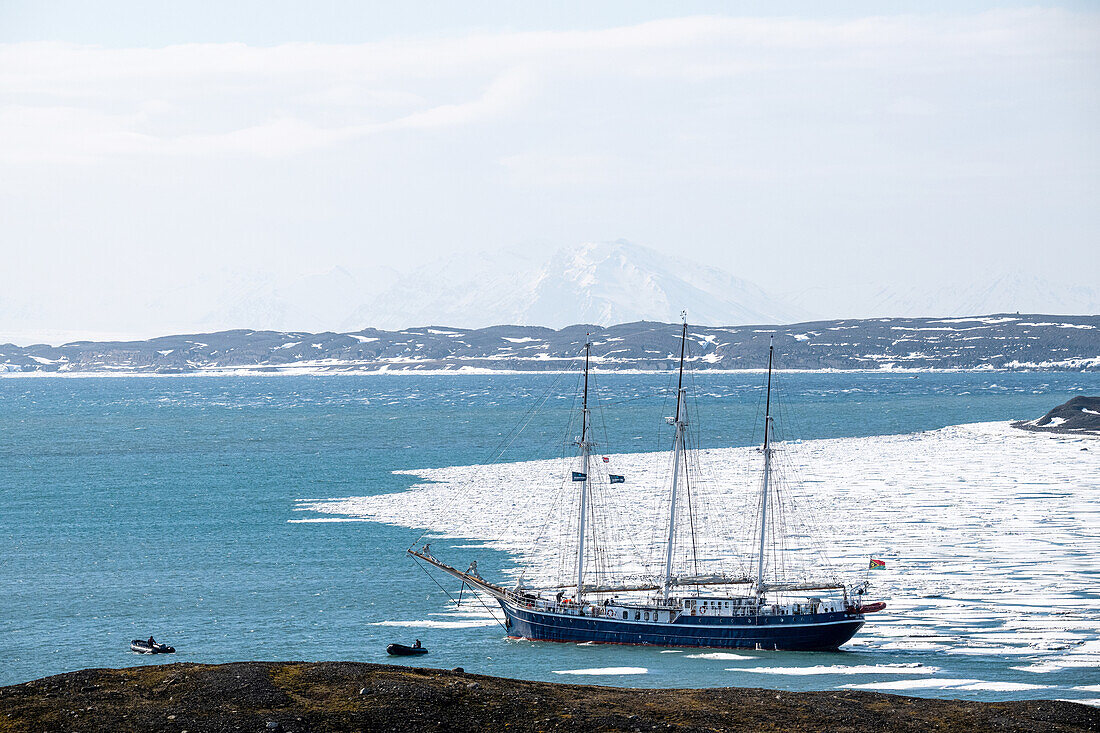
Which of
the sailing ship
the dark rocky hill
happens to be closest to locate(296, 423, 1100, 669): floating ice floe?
the sailing ship

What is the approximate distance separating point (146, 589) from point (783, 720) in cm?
4396

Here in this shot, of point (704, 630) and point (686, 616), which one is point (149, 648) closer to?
point (686, 616)

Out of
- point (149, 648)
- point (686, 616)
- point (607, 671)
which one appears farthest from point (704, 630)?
point (149, 648)

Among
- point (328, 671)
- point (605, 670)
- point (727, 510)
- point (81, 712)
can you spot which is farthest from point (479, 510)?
point (81, 712)

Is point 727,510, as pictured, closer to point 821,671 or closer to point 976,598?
point 976,598

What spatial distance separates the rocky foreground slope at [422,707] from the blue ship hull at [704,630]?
14244 mm

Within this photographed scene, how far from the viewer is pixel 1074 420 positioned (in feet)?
503

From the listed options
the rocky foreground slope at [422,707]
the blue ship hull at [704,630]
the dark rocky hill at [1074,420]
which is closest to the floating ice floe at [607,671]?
the blue ship hull at [704,630]

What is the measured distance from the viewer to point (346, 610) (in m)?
60.7

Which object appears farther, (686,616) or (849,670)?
(686,616)

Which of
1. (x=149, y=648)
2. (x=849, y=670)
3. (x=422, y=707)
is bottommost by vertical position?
(x=149, y=648)

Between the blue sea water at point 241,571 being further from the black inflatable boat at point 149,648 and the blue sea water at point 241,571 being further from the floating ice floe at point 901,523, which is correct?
the floating ice floe at point 901,523

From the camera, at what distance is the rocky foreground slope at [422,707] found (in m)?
32.9

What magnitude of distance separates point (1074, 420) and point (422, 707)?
13910 cm
